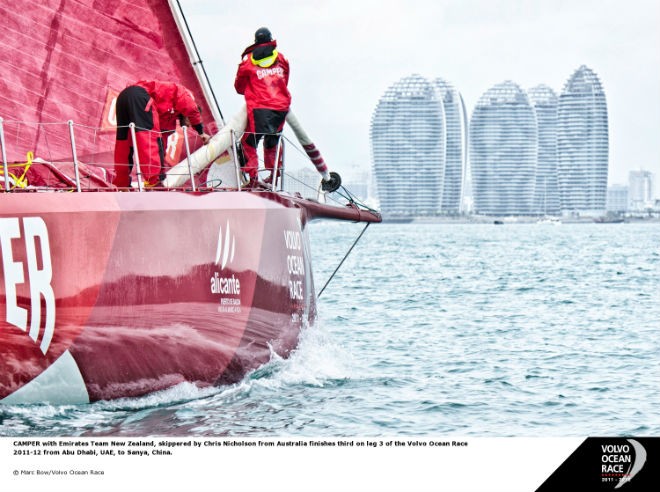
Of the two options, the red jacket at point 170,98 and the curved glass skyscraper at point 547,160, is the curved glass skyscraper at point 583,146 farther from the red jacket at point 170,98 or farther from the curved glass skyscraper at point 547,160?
the red jacket at point 170,98

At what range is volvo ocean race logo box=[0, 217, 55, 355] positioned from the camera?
25.2 feet

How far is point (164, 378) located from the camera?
8.32 m

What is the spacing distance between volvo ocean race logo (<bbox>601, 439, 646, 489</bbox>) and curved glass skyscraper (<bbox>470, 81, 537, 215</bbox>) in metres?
149

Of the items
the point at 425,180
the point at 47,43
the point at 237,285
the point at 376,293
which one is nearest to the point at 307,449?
the point at 237,285

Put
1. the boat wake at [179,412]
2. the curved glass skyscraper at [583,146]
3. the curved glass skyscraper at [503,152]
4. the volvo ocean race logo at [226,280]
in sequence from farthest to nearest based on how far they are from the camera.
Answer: the curved glass skyscraper at [503,152] → the curved glass skyscraper at [583,146] → the volvo ocean race logo at [226,280] → the boat wake at [179,412]

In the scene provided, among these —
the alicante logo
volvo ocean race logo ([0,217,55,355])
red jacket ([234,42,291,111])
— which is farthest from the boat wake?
red jacket ([234,42,291,111])

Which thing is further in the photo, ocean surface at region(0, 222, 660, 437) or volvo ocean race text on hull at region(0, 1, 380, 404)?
A: ocean surface at region(0, 222, 660, 437)

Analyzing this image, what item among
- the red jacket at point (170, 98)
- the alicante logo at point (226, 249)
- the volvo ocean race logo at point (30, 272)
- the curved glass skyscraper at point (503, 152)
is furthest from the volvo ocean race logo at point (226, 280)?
the curved glass skyscraper at point (503, 152)

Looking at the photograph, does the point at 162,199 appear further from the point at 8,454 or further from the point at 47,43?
the point at 47,43

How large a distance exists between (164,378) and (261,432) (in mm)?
721

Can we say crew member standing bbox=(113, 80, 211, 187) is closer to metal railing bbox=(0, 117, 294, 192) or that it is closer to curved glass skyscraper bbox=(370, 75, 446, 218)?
metal railing bbox=(0, 117, 294, 192)

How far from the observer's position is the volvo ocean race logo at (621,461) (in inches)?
259

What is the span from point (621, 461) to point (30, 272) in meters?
3.62

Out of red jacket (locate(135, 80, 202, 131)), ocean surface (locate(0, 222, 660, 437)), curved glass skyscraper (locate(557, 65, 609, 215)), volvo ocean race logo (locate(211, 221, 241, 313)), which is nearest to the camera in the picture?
A: ocean surface (locate(0, 222, 660, 437))
